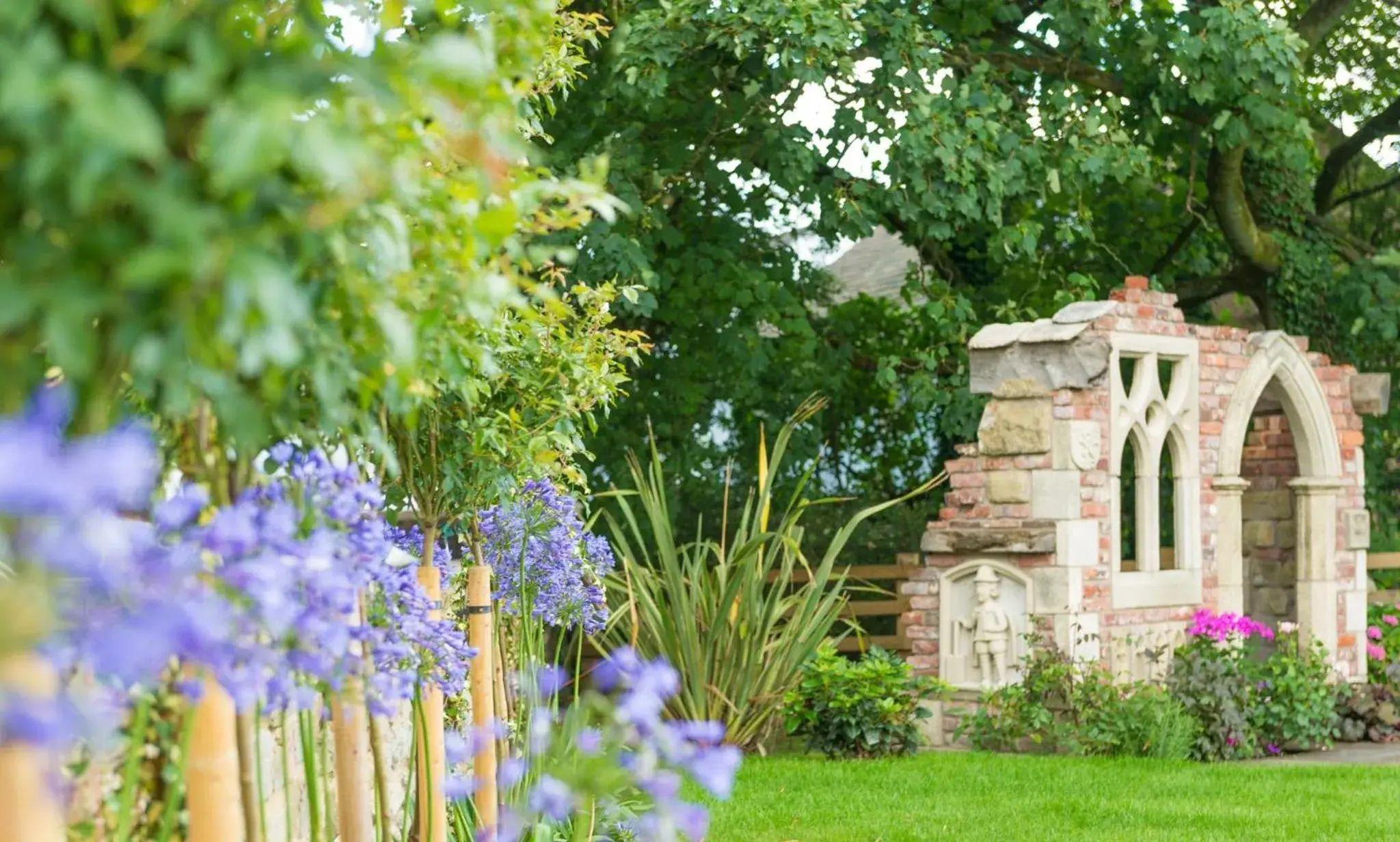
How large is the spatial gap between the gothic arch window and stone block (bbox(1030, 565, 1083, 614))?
16.3 inches

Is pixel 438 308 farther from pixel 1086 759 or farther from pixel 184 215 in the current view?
pixel 1086 759

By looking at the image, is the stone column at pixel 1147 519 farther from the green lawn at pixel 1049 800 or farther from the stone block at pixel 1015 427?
the green lawn at pixel 1049 800

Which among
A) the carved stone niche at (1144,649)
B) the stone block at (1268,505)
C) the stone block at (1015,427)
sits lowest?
the carved stone niche at (1144,649)

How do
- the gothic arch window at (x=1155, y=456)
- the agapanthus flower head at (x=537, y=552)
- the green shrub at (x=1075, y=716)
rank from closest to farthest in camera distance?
the agapanthus flower head at (x=537, y=552) < the green shrub at (x=1075, y=716) < the gothic arch window at (x=1155, y=456)

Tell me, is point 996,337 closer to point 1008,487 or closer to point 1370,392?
point 1008,487

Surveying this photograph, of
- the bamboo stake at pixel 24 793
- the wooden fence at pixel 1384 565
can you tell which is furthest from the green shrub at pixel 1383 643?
the bamboo stake at pixel 24 793

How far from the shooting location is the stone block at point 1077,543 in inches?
362

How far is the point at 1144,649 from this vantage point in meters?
9.67

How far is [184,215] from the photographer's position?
1338mm

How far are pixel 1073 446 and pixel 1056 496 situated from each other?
296 millimetres

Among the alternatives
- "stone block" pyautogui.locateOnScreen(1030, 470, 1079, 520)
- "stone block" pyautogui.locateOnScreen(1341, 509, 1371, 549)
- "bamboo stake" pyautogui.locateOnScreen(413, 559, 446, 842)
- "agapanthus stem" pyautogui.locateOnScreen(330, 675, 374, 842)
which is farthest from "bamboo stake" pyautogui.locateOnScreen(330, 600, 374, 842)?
"stone block" pyautogui.locateOnScreen(1341, 509, 1371, 549)

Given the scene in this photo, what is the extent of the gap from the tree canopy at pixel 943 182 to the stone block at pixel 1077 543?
1497 millimetres

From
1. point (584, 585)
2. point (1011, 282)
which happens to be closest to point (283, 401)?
point (584, 585)

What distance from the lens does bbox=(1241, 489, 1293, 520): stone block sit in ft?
38.2
